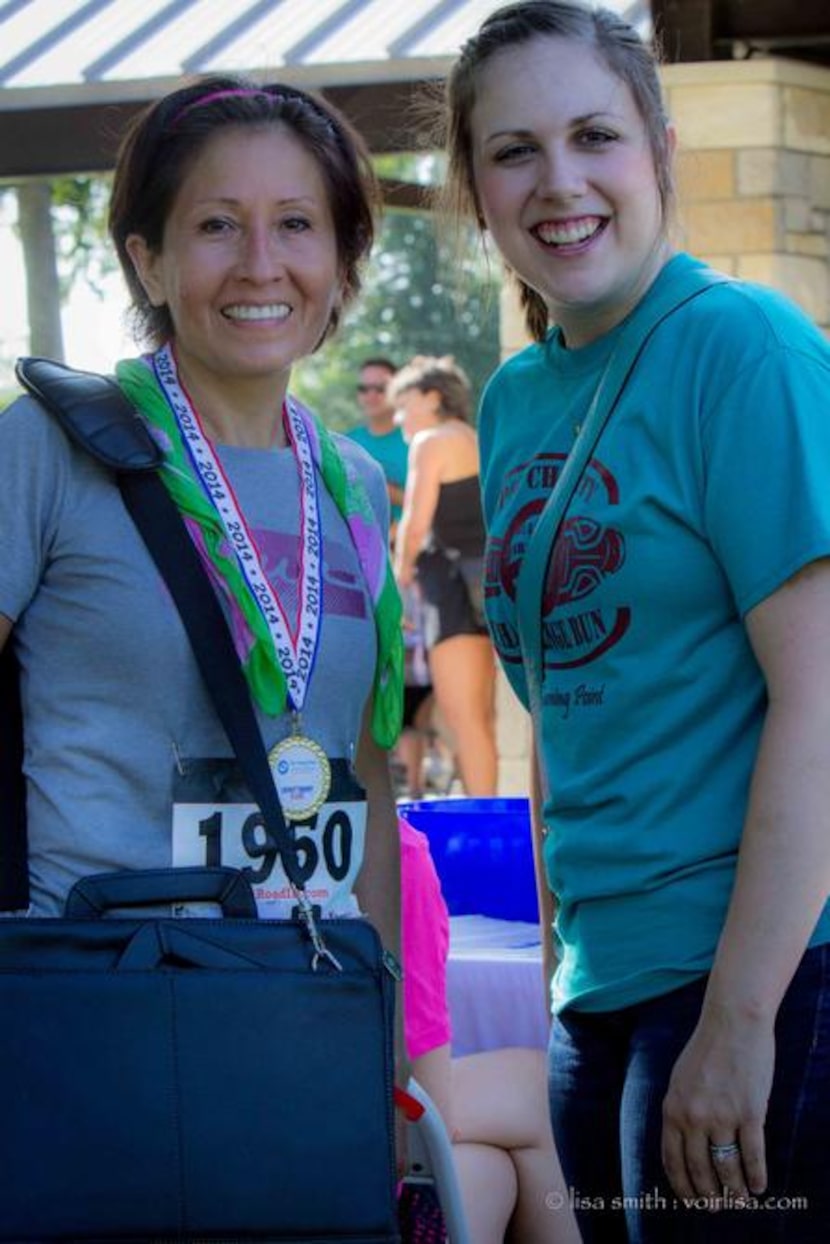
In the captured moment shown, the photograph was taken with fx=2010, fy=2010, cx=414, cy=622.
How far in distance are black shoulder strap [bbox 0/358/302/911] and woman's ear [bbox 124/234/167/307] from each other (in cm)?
27

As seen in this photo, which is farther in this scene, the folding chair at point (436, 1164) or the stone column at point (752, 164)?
the stone column at point (752, 164)

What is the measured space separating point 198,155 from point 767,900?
1.10 meters

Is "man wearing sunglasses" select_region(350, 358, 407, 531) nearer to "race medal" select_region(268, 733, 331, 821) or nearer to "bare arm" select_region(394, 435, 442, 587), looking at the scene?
"bare arm" select_region(394, 435, 442, 587)

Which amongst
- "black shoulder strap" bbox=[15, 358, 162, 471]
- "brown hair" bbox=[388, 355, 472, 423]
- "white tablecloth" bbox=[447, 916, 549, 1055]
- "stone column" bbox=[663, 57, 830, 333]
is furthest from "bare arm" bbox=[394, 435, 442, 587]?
"black shoulder strap" bbox=[15, 358, 162, 471]

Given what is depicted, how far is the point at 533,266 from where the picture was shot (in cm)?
224

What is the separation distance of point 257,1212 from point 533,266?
41.3 inches

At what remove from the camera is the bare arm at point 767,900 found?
6.19 feet

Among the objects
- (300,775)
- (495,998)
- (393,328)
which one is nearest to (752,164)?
(495,998)

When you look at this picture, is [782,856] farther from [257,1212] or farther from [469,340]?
[469,340]

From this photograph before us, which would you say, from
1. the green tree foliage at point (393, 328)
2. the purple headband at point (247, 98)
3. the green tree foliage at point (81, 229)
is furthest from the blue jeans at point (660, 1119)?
the green tree foliage at point (393, 328)

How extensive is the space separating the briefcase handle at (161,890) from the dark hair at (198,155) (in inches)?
28.5

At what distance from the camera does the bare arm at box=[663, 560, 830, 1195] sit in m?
1.89

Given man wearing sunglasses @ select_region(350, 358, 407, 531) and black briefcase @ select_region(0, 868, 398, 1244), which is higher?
man wearing sunglasses @ select_region(350, 358, 407, 531)

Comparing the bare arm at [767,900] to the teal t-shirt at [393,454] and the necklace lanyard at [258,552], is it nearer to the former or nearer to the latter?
the necklace lanyard at [258,552]
